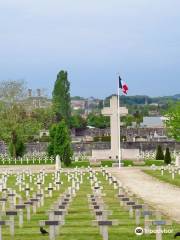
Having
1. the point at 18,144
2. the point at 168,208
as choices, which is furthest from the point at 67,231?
the point at 18,144

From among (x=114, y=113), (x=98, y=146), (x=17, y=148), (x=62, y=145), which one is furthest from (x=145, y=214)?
(x=98, y=146)

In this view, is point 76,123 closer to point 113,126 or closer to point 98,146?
point 98,146

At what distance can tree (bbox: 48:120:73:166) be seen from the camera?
62.0m

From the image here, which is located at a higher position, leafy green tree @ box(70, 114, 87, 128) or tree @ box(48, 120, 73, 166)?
leafy green tree @ box(70, 114, 87, 128)

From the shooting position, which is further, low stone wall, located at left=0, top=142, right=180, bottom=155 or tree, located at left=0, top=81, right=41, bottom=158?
low stone wall, located at left=0, top=142, right=180, bottom=155

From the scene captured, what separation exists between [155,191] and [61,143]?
27915 millimetres

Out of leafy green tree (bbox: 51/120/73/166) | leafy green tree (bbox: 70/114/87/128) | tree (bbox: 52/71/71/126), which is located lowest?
leafy green tree (bbox: 51/120/73/166)

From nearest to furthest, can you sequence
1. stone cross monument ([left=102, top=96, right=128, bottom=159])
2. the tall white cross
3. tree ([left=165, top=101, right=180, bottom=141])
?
the tall white cross, stone cross monument ([left=102, top=96, right=128, bottom=159]), tree ([left=165, top=101, right=180, bottom=141])

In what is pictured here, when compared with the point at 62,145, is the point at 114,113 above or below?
above

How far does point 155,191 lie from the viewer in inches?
1396

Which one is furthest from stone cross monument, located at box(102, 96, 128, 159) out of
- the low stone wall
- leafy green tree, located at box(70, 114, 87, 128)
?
leafy green tree, located at box(70, 114, 87, 128)

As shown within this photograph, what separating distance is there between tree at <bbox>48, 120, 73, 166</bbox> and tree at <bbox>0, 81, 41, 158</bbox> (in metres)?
10.2

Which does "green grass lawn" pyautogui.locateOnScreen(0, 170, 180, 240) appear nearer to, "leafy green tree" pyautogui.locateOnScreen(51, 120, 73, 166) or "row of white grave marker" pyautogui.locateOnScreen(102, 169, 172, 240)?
"row of white grave marker" pyautogui.locateOnScreen(102, 169, 172, 240)

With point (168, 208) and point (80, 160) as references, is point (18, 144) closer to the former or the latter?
point (80, 160)
